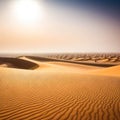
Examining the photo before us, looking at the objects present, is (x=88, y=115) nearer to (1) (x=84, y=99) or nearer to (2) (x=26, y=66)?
(1) (x=84, y=99)

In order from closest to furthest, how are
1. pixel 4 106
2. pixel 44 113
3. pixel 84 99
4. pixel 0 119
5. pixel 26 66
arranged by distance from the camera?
1. pixel 0 119
2. pixel 44 113
3. pixel 4 106
4. pixel 84 99
5. pixel 26 66

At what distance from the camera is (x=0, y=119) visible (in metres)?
5.00

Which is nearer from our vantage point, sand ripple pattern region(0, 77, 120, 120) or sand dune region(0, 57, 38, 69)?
sand ripple pattern region(0, 77, 120, 120)

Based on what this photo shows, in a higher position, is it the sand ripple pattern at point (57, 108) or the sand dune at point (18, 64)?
the sand ripple pattern at point (57, 108)

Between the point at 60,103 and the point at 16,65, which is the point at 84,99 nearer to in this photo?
the point at 60,103

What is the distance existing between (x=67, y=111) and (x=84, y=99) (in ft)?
6.18

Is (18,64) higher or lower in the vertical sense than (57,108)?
lower

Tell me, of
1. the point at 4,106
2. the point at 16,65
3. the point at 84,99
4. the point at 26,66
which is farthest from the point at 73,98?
the point at 16,65

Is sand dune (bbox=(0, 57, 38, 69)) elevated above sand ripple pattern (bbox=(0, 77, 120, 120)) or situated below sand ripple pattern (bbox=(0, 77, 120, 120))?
below

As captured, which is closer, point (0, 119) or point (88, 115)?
point (0, 119)

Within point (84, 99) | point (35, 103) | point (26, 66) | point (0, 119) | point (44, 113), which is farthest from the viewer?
point (26, 66)

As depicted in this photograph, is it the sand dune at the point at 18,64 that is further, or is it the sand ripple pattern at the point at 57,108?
the sand dune at the point at 18,64

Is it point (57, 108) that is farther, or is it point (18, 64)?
point (18, 64)

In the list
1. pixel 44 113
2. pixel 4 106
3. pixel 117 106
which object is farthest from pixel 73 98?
pixel 4 106
